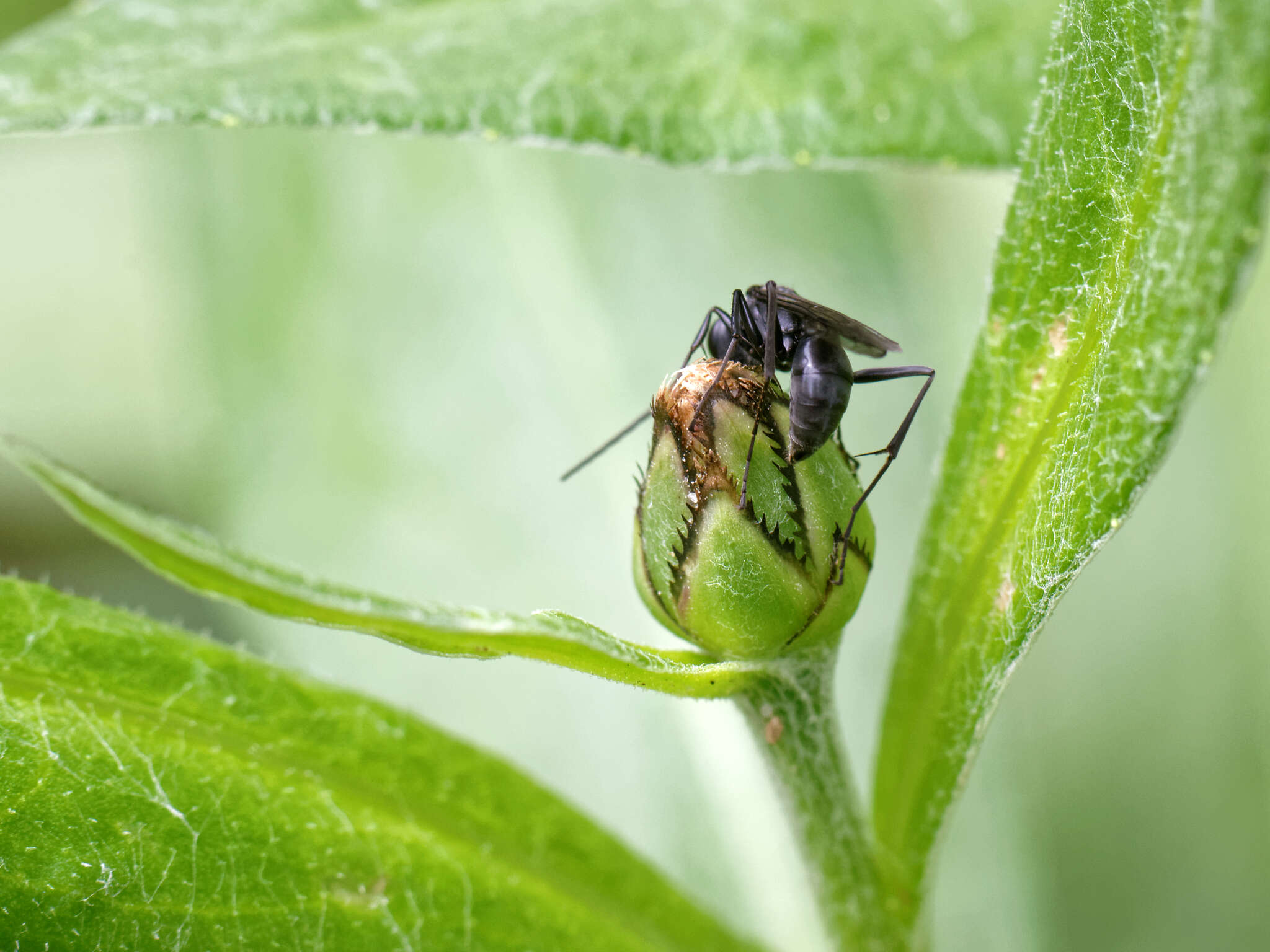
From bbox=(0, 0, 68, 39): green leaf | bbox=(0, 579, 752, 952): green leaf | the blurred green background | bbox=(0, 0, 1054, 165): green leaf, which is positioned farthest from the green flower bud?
bbox=(0, 0, 68, 39): green leaf

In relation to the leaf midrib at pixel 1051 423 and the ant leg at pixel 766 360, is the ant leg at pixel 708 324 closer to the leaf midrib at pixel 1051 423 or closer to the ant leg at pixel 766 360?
the ant leg at pixel 766 360

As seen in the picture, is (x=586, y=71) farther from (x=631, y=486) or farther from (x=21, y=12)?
(x=21, y=12)

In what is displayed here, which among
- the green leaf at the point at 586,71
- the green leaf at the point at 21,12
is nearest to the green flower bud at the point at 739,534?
the green leaf at the point at 586,71

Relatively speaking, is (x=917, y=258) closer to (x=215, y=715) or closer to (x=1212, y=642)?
(x=1212, y=642)

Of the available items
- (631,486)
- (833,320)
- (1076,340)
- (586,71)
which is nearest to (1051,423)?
(1076,340)

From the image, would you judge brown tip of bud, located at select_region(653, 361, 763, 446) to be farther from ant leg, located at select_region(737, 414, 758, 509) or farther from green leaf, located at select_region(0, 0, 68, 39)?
green leaf, located at select_region(0, 0, 68, 39)

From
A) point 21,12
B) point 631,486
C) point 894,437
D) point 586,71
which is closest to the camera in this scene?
point 894,437
